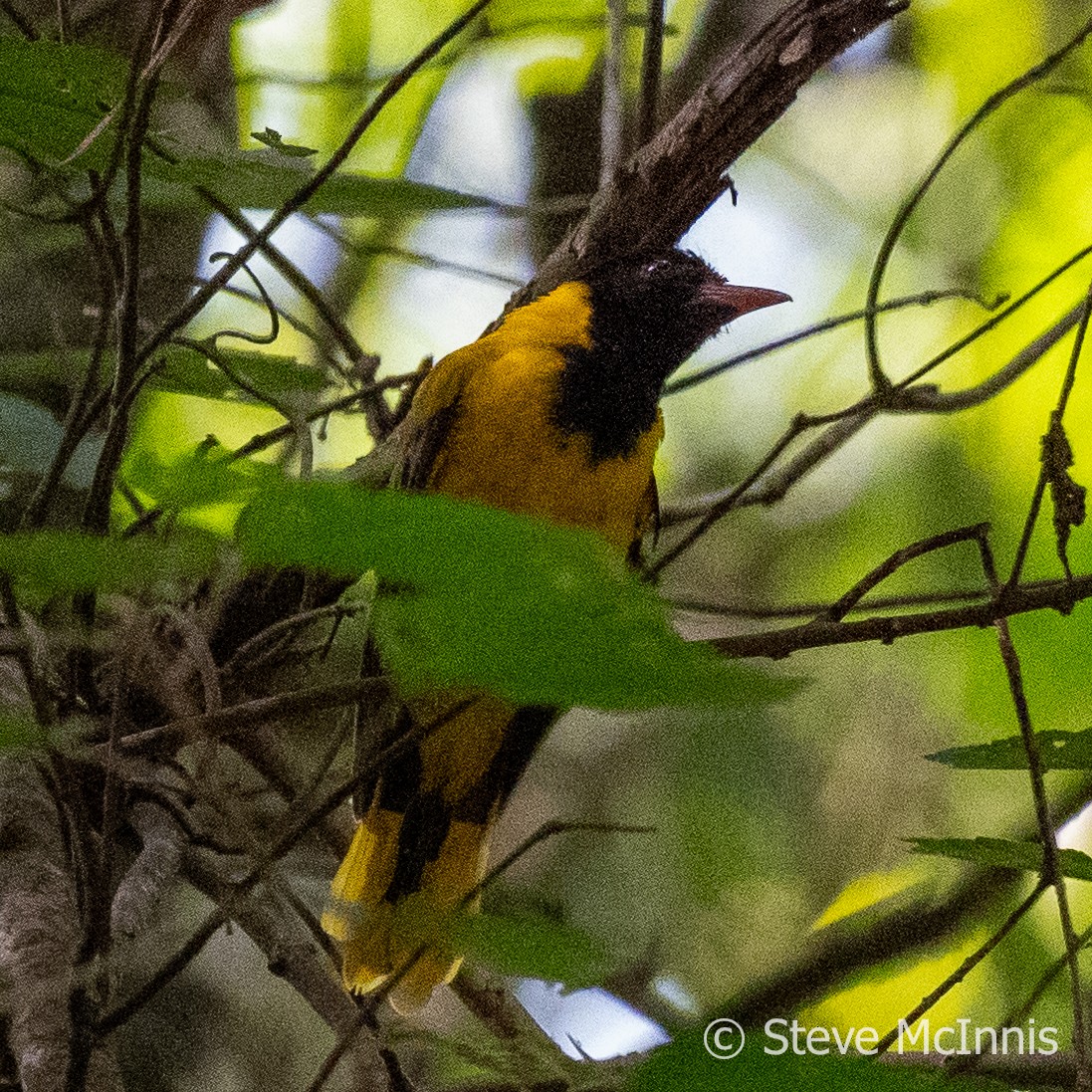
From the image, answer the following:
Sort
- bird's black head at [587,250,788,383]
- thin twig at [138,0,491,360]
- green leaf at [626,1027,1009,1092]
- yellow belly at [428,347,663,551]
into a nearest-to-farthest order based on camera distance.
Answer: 1. green leaf at [626,1027,1009,1092]
2. thin twig at [138,0,491,360]
3. yellow belly at [428,347,663,551]
4. bird's black head at [587,250,788,383]

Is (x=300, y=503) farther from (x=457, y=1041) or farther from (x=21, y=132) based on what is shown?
(x=21, y=132)

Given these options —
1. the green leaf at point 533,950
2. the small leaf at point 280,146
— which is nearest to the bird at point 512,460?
the small leaf at point 280,146

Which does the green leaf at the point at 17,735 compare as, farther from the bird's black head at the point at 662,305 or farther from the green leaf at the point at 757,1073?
the bird's black head at the point at 662,305

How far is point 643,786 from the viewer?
313 centimetres

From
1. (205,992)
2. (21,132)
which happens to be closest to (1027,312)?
(205,992)

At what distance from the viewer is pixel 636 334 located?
88.4 inches

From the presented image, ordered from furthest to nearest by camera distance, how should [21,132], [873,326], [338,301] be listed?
[338,301], [873,326], [21,132]

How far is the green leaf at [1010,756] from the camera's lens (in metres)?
1.09

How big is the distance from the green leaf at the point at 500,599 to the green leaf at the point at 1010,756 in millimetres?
563

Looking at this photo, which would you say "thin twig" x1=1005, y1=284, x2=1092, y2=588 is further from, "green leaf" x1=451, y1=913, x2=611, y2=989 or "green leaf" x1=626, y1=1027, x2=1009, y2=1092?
"green leaf" x1=626, y1=1027, x2=1009, y2=1092

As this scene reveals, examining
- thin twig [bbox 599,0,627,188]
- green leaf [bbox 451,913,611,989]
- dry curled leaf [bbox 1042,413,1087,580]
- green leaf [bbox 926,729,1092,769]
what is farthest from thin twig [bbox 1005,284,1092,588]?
thin twig [bbox 599,0,627,188]

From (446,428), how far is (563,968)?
133cm

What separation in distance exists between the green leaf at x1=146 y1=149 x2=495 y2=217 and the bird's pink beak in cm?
73

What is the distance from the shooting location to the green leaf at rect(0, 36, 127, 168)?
1183 mm
